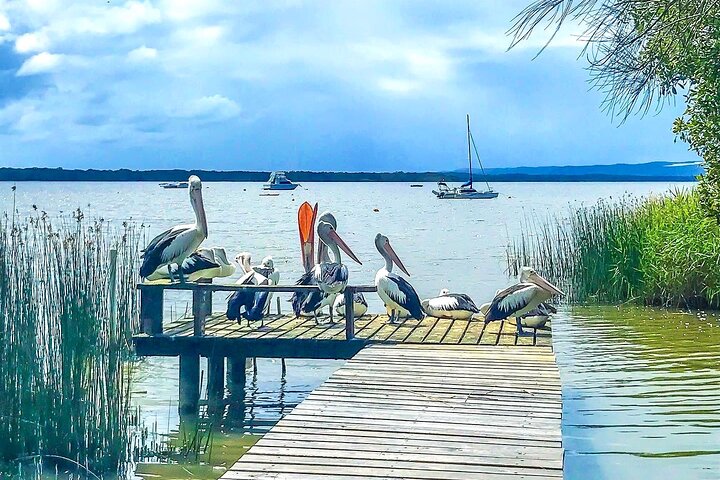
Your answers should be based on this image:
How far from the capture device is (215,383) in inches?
347

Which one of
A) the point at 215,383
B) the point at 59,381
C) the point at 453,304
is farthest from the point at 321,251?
the point at 59,381

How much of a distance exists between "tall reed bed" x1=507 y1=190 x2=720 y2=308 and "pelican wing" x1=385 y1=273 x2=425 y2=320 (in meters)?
5.30

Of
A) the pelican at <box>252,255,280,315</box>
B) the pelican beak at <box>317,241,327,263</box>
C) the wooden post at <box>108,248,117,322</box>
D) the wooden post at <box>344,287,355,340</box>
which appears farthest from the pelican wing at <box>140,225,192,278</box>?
the pelican beak at <box>317,241,327,263</box>

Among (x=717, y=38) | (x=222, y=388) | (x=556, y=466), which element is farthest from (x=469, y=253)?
(x=556, y=466)

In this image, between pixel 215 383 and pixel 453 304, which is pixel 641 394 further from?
pixel 215 383

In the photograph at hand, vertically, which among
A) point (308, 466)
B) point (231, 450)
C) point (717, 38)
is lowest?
point (231, 450)

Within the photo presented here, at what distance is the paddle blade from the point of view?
1137 centimetres

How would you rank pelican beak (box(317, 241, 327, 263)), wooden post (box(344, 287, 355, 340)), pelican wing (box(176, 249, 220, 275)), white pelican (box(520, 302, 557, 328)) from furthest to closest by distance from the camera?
pelican beak (box(317, 241, 327, 263))
pelican wing (box(176, 249, 220, 275))
white pelican (box(520, 302, 557, 328))
wooden post (box(344, 287, 355, 340))

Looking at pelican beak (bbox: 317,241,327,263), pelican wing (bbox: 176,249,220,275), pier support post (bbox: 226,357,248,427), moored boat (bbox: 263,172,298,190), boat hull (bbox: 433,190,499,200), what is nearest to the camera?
pelican wing (bbox: 176,249,220,275)

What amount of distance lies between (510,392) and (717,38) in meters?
2.51

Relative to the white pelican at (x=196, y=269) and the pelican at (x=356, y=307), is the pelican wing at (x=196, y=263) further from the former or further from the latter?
the pelican at (x=356, y=307)

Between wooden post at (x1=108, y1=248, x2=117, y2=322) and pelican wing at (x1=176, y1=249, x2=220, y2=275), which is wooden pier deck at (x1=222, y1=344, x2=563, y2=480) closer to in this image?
wooden post at (x1=108, y1=248, x2=117, y2=322)

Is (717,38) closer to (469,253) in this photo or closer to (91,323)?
(91,323)

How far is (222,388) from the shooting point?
892 centimetres
